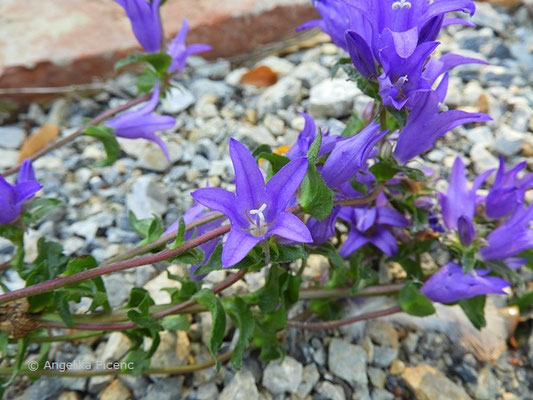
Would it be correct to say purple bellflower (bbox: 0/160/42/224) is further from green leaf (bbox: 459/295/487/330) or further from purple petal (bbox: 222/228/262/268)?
green leaf (bbox: 459/295/487/330)

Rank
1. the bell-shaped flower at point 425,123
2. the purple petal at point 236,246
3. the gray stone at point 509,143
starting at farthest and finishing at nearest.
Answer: the gray stone at point 509,143, the bell-shaped flower at point 425,123, the purple petal at point 236,246

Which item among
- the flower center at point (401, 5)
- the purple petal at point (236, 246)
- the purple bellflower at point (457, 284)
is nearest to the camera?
the purple petal at point (236, 246)

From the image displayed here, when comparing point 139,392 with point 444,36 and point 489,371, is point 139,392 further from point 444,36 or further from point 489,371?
point 444,36

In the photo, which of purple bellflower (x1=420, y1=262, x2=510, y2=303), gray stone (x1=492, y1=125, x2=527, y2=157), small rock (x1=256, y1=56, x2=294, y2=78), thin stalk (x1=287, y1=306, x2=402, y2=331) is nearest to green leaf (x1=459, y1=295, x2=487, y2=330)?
purple bellflower (x1=420, y1=262, x2=510, y2=303)

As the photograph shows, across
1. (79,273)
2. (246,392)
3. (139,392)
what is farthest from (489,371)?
(79,273)

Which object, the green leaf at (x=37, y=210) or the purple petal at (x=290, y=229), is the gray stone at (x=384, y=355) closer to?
the purple petal at (x=290, y=229)

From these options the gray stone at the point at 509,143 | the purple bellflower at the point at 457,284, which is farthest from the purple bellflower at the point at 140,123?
the gray stone at the point at 509,143

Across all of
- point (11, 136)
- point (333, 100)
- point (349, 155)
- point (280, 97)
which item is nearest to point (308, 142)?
point (349, 155)
